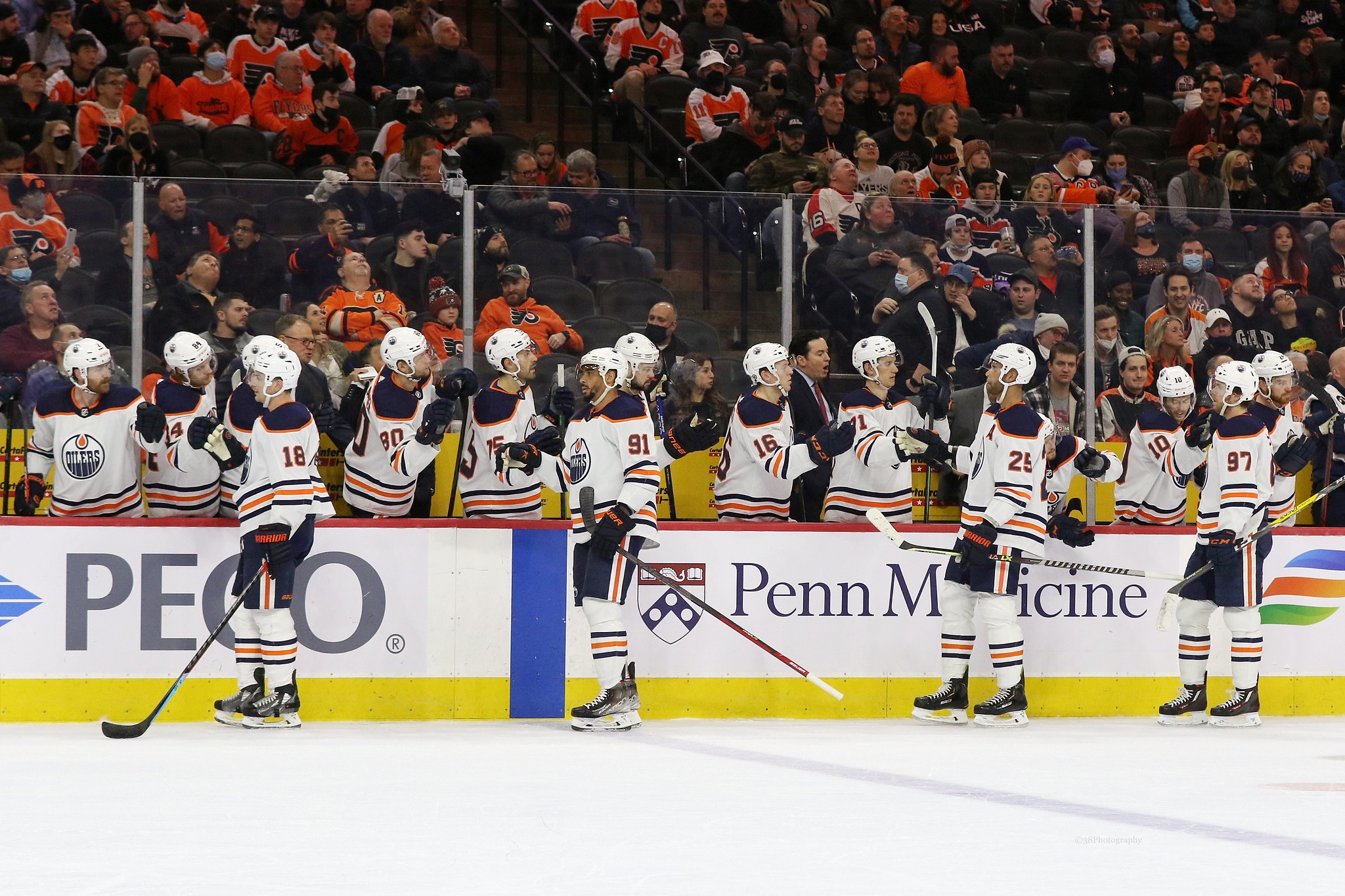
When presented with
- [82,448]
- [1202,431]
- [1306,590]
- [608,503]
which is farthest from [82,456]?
[1306,590]

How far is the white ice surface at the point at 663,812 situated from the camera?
384cm

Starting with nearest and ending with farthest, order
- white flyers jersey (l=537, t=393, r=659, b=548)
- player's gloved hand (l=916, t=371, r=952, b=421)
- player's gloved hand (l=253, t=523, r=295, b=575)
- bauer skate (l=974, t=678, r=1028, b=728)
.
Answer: player's gloved hand (l=253, t=523, r=295, b=575), white flyers jersey (l=537, t=393, r=659, b=548), bauer skate (l=974, t=678, r=1028, b=728), player's gloved hand (l=916, t=371, r=952, b=421)

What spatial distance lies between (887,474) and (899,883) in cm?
420

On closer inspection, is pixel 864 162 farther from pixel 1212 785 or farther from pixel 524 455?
A: pixel 1212 785

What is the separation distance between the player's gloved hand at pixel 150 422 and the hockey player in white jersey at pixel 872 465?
306 centimetres

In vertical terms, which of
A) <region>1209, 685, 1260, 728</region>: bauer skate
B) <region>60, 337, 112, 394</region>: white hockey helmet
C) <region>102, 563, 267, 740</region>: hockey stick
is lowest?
<region>1209, 685, 1260, 728</region>: bauer skate

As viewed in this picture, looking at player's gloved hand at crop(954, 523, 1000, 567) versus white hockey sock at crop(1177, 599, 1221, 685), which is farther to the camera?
white hockey sock at crop(1177, 599, 1221, 685)

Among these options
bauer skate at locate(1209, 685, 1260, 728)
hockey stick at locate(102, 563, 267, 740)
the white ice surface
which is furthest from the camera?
bauer skate at locate(1209, 685, 1260, 728)

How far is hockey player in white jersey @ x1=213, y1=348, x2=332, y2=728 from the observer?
6.93 meters

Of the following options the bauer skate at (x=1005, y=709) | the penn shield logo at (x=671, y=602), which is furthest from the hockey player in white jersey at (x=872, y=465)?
the bauer skate at (x=1005, y=709)

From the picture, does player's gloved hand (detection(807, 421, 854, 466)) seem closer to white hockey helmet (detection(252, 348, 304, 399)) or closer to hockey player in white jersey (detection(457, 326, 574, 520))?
hockey player in white jersey (detection(457, 326, 574, 520))

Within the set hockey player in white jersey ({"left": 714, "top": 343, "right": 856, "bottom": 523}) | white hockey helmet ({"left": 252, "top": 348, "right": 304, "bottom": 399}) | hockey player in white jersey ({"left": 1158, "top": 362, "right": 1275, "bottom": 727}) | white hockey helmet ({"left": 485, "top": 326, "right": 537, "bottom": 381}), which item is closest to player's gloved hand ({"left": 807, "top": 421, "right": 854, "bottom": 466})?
hockey player in white jersey ({"left": 714, "top": 343, "right": 856, "bottom": 523})

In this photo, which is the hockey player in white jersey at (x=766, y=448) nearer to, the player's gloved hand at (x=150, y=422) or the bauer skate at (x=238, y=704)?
the bauer skate at (x=238, y=704)

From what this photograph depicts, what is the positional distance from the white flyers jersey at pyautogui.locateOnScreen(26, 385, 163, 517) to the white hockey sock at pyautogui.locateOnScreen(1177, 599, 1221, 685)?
15.5 ft
